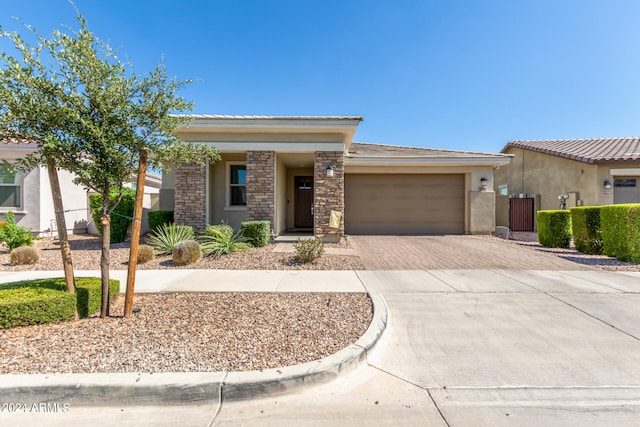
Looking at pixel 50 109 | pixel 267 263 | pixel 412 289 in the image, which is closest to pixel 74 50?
pixel 50 109

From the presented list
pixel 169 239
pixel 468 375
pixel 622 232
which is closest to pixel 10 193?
pixel 169 239

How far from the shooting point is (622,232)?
763cm

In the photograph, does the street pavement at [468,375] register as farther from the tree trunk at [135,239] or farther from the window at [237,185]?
the window at [237,185]

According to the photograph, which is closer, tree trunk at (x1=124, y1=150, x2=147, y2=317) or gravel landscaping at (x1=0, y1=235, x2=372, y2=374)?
gravel landscaping at (x1=0, y1=235, x2=372, y2=374)

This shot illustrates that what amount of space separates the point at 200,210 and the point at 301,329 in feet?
25.1

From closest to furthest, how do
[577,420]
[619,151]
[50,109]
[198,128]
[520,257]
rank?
[577,420], [50,109], [520,257], [198,128], [619,151]

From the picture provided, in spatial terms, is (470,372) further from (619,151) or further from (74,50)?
(619,151)

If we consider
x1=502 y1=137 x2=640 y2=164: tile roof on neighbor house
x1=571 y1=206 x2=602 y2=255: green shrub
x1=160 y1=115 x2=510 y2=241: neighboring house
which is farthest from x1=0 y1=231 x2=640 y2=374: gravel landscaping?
x1=502 y1=137 x2=640 y2=164: tile roof on neighbor house

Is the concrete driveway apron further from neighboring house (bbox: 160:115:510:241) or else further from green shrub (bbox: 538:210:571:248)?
neighboring house (bbox: 160:115:510:241)

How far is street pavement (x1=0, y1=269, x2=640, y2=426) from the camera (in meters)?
2.27

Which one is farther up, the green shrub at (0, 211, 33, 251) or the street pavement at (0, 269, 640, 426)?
the green shrub at (0, 211, 33, 251)

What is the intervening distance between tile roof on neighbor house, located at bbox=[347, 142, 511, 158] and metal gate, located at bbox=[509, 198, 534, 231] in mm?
4872

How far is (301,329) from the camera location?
3471mm

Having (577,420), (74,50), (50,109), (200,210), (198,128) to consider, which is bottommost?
(577,420)
